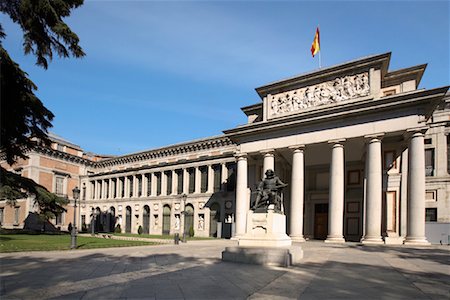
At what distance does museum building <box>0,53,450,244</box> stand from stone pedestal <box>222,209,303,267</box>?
13218 mm

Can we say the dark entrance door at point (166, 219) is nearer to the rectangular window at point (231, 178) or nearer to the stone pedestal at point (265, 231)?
the rectangular window at point (231, 178)

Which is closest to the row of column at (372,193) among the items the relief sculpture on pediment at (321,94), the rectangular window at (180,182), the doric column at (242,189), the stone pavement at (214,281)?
the relief sculpture on pediment at (321,94)

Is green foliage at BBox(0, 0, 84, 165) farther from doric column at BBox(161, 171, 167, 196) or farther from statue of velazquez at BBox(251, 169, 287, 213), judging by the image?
doric column at BBox(161, 171, 167, 196)

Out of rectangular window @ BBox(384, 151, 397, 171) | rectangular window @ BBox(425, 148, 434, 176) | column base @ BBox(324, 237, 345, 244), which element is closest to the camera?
column base @ BBox(324, 237, 345, 244)

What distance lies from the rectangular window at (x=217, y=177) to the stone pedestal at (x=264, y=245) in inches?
1235

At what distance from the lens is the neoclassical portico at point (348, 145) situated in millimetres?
23922

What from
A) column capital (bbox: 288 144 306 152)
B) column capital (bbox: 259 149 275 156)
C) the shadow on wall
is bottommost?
the shadow on wall

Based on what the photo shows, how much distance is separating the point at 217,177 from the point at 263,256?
1331 inches

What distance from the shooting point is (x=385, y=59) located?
84.6ft

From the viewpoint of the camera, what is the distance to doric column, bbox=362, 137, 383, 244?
953 inches

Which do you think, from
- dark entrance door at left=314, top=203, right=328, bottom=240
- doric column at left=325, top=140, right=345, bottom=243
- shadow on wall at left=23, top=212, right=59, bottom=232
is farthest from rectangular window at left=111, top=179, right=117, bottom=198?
doric column at left=325, top=140, right=345, bottom=243

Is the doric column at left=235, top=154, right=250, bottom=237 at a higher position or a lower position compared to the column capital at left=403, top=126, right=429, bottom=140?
lower

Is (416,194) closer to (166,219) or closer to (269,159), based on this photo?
(269,159)

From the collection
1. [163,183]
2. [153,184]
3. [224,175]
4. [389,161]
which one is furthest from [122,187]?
[389,161]
